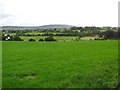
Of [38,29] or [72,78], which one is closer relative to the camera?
[72,78]

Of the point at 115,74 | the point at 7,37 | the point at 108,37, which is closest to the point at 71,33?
the point at 108,37

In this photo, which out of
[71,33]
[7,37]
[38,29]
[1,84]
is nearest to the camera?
[1,84]

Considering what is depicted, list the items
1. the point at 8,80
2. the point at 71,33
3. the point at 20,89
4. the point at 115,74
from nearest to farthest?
the point at 20,89
the point at 8,80
the point at 115,74
the point at 71,33

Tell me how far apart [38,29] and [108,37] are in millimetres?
42572

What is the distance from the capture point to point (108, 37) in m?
113

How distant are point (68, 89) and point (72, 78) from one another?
3077 millimetres

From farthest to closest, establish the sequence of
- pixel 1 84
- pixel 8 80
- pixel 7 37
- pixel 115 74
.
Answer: pixel 7 37, pixel 115 74, pixel 8 80, pixel 1 84

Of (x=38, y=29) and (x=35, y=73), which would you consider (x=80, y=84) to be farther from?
(x=38, y=29)

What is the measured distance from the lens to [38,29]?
14212 cm

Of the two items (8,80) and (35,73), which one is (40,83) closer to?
(8,80)

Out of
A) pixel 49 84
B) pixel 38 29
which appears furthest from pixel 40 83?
pixel 38 29

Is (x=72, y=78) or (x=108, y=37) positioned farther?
(x=108, y=37)

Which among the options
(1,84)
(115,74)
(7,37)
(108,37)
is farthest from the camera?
(108,37)

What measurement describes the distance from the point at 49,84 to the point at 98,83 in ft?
8.65
